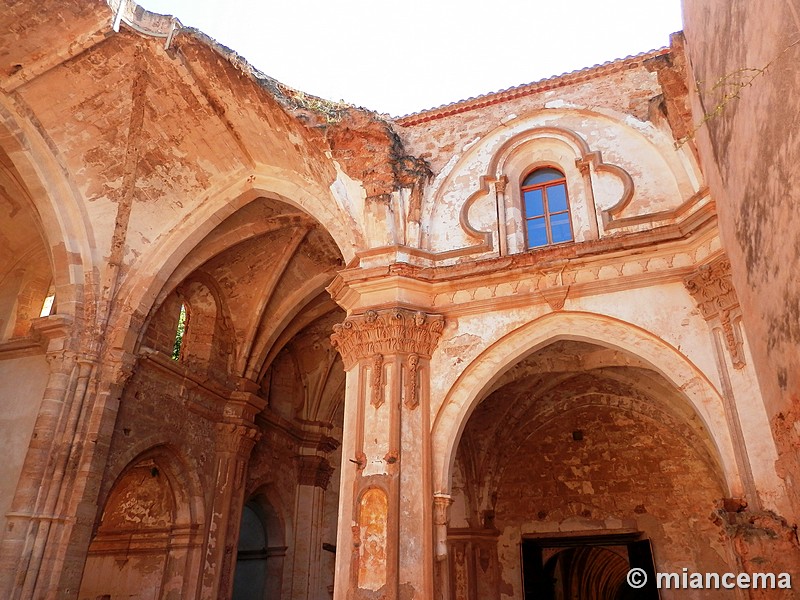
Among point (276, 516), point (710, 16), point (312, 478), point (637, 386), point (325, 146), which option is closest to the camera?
point (710, 16)

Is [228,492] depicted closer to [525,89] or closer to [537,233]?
[537,233]

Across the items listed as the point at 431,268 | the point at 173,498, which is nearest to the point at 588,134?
the point at 431,268

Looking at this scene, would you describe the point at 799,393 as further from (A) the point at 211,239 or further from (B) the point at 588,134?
(A) the point at 211,239

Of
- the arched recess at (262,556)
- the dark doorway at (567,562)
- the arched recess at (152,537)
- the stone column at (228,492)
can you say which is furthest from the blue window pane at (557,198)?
the arched recess at (262,556)

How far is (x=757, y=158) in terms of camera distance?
2.88 meters

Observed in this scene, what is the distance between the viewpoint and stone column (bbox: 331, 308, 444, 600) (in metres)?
7.00

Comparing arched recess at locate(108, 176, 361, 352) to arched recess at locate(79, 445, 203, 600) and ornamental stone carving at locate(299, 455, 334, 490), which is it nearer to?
arched recess at locate(79, 445, 203, 600)

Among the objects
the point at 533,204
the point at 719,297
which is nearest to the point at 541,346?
the point at 719,297

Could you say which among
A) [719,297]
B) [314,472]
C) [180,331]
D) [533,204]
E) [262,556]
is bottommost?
[262,556]

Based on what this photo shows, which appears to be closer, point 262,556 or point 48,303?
point 48,303

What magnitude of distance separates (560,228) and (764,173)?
6.15 meters

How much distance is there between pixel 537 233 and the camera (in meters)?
9.02

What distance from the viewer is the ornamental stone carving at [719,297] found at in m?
6.79

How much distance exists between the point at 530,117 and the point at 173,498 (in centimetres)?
888
